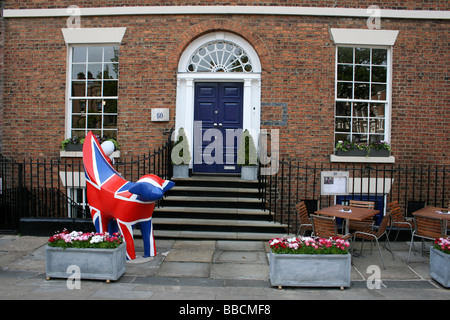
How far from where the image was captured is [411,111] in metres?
8.20

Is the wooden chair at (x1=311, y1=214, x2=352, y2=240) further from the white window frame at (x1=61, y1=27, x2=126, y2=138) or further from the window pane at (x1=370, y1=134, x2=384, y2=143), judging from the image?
the white window frame at (x1=61, y1=27, x2=126, y2=138)

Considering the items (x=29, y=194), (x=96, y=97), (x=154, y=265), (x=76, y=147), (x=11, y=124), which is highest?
(x=96, y=97)

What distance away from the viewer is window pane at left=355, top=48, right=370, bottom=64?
835cm

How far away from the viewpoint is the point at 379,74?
837cm

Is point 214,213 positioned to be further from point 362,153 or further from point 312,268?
point 362,153

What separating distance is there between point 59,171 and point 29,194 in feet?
2.68

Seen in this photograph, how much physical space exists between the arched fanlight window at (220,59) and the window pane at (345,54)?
207 cm

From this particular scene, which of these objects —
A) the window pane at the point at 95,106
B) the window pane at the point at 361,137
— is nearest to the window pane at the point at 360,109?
the window pane at the point at 361,137

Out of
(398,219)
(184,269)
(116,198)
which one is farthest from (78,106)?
(398,219)

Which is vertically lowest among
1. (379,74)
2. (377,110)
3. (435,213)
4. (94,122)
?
(435,213)

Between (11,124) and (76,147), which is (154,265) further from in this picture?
(11,124)

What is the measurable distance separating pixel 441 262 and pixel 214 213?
12.8ft

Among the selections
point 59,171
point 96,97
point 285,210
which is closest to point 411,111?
point 285,210

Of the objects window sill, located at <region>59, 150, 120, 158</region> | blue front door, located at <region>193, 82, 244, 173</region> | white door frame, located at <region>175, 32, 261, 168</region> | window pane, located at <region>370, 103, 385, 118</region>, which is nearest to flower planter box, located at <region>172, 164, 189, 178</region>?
white door frame, located at <region>175, 32, 261, 168</region>
